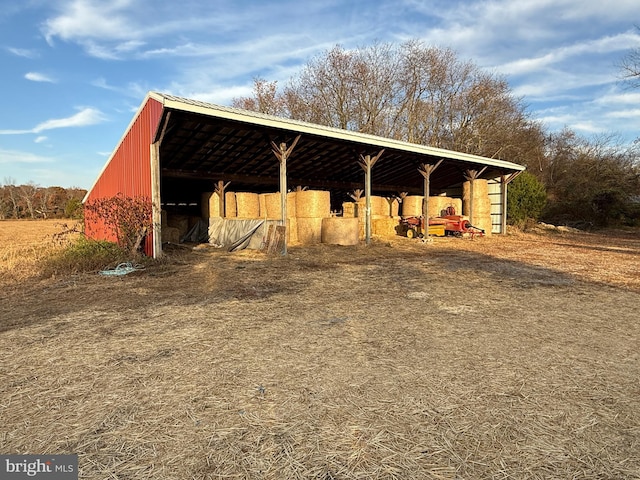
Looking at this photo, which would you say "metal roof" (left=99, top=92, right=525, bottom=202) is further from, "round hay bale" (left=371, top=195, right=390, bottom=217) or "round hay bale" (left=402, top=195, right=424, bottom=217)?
"round hay bale" (left=402, top=195, right=424, bottom=217)

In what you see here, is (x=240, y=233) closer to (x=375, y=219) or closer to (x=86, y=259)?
(x=86, y=259)

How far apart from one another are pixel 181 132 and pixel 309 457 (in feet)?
35.1

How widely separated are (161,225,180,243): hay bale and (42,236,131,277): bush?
4.32 m

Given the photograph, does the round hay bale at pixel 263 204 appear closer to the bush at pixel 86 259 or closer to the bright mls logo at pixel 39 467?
the bush at pixel 86 259

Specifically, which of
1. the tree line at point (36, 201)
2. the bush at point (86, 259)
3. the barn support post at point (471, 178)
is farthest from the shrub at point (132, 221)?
the tree line at point (36, 201)

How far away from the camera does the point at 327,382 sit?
2.82 m

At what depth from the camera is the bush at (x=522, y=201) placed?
20.0 m

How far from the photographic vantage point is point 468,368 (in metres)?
3.06

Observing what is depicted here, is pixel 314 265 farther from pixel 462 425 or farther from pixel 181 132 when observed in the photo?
pixel 462 425

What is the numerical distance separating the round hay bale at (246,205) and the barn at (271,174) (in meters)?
0.04

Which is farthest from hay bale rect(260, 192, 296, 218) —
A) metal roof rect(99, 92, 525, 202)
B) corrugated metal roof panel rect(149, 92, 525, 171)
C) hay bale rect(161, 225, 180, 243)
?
hay bale rect(161, 225, 180, 243)

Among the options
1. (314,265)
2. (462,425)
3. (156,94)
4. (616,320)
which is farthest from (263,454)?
(156,94)

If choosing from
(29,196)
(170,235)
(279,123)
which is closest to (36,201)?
(29,196)

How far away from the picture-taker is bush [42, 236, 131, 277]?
7.93m
